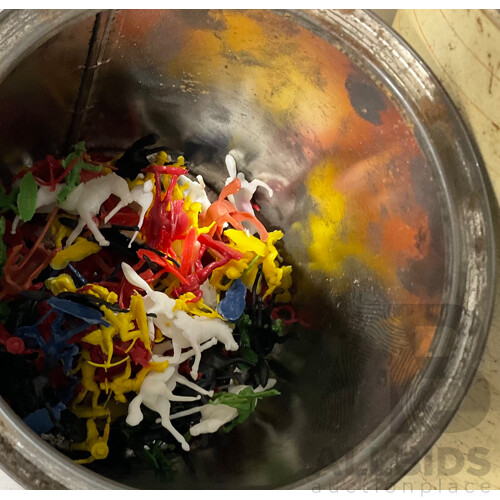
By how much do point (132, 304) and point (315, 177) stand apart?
14.9 inches

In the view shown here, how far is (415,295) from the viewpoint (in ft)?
3.02

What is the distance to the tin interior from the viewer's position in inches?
32.8

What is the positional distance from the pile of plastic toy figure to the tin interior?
60 mm

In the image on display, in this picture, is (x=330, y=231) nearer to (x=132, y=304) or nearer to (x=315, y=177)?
(x=315, y=177)

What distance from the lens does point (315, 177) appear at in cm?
112

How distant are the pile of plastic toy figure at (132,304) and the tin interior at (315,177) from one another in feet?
0.20

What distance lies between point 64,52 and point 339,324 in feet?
1.99

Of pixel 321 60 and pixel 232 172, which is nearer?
pixel 321 60

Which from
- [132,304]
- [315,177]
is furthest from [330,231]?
[132,304]

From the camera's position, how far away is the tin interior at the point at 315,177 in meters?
0.83

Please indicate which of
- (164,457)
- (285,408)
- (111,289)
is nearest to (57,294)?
(111,289)

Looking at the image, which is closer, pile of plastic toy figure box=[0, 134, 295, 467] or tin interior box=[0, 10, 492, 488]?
tin interior box=[0, 10, 492, 488]
